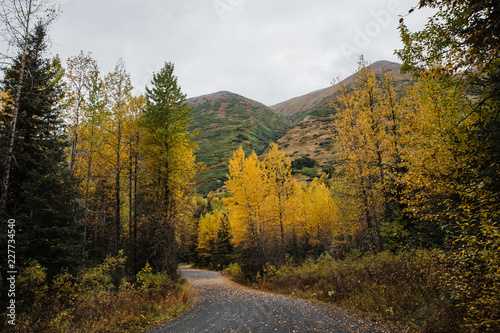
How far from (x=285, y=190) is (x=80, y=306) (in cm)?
1470

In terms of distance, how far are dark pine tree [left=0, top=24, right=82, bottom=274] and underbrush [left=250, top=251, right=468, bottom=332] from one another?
37.6ft

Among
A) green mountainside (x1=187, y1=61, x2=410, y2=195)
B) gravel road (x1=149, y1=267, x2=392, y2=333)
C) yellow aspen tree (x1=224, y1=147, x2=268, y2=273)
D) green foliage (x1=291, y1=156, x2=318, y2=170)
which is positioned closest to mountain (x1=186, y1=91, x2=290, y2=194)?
green mountainside (x1=187, y1=61, x2=410, y2=195)

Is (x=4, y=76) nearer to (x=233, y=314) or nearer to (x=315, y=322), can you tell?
(x=233, y=314)

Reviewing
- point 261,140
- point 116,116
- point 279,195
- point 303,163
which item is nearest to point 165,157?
point 116,116

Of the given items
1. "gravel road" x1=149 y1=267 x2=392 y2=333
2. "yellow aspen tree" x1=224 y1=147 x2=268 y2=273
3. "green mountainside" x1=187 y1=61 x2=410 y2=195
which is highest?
"green mountainside" x1=187 y1=61 x2=410 y2=195

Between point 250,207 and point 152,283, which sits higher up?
point 250,207

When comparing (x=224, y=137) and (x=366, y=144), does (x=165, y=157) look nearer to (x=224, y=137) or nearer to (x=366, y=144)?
(x=366, y=144)

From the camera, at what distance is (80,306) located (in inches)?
310

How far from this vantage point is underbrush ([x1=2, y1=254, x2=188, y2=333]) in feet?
22.5

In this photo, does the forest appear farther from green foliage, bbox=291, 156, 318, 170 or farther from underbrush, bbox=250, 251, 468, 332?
green foliage, bbox=291, 156, 318, 170

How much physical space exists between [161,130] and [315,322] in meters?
11.7

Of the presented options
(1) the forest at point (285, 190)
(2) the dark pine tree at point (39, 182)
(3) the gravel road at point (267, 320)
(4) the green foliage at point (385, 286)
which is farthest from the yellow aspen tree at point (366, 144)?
(2) the dark pine tree at point (39, 182)

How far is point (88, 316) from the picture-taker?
25.6 ft

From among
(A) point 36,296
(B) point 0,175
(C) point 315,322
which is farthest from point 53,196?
(C) point 315,322
